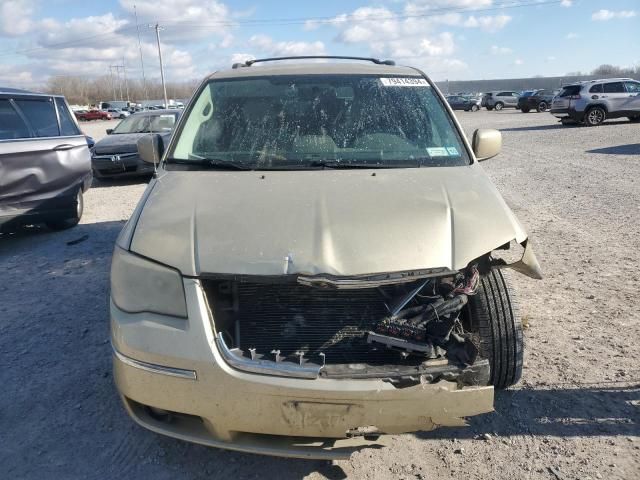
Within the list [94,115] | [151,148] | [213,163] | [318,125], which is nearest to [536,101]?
[318,125]

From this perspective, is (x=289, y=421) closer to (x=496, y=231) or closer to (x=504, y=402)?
(x=496, y=231)

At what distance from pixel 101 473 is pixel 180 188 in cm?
149

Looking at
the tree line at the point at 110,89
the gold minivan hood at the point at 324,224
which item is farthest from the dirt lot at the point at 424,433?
the tree line at the point at 110,89

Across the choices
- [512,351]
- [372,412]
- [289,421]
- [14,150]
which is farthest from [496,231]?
[14,150]

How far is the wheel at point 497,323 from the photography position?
8.80 feet

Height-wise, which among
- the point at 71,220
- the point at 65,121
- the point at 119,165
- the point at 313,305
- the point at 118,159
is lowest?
the point at 71,220

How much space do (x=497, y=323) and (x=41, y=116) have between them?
6556 mm

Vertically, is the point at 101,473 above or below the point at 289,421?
below

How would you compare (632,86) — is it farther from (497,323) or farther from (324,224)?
(324,224)

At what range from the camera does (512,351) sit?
276 cm

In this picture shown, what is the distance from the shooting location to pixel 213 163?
3266mm

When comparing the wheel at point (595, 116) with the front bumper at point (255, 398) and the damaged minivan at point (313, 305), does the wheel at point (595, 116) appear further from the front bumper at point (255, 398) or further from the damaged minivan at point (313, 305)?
the front bumper at point (255, 398)

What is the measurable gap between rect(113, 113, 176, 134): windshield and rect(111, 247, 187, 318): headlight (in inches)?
414

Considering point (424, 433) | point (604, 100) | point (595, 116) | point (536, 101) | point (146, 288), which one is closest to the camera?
point (146, 288)
